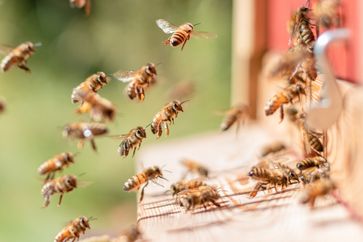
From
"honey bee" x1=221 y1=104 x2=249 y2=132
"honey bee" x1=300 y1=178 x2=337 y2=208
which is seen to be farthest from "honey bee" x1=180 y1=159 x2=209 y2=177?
"honey bee" x1=300 y1=178 x2=337 y2=208

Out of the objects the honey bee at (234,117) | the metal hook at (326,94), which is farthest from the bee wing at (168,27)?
the honey bee at (234,117)

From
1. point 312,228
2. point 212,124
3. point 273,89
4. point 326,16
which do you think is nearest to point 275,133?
point 273,89

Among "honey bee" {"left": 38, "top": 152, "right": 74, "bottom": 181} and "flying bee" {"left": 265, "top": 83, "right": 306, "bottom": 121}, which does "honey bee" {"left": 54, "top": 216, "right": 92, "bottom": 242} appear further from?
"flying bee" {"left": 265, "top": 83, "right": 306, "bottom": 121}

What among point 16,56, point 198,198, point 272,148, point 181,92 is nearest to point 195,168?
point 272,148

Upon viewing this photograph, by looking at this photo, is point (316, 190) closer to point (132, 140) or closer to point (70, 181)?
point (132, 140)

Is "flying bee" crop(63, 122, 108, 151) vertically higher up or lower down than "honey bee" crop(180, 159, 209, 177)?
higher up

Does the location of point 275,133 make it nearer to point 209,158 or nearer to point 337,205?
point 209,158
